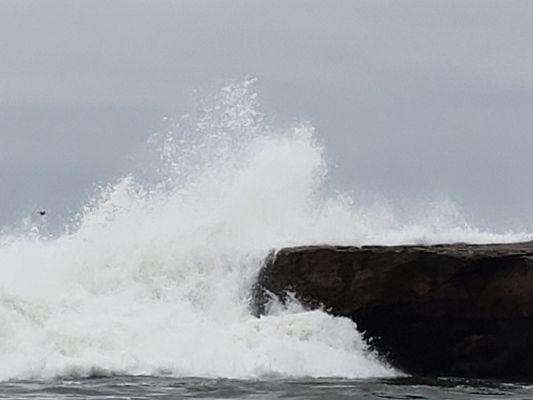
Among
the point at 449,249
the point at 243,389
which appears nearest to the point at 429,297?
the point at 449,249

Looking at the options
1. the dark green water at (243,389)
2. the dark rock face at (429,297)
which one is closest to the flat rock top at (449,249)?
the dark rock face at (429,297)

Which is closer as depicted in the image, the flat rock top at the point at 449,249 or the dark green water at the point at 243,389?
the dark green water at the point at 243,389

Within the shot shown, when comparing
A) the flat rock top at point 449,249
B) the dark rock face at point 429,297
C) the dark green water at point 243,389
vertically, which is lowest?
the dark green water at point 243,389

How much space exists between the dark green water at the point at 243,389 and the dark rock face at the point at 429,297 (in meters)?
1.66

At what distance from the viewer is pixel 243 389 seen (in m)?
14.6

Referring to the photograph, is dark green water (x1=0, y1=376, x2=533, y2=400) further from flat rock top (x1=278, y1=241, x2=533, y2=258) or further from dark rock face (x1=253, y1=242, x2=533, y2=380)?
flat rock top (x1=278, y1=241, x2=533, y2=258)

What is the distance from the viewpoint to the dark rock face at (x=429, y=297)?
57.2ft

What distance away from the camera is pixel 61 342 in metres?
16.3

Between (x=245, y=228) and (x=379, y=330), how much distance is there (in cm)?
311

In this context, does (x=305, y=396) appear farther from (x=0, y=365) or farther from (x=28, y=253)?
(x=28, y=253)

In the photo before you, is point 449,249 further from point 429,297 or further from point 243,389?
point 243,389

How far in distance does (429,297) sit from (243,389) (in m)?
4.04

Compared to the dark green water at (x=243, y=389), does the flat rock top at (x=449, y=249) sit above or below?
above

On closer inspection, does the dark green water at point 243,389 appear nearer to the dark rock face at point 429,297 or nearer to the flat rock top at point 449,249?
the dark rock face at point 429,297
